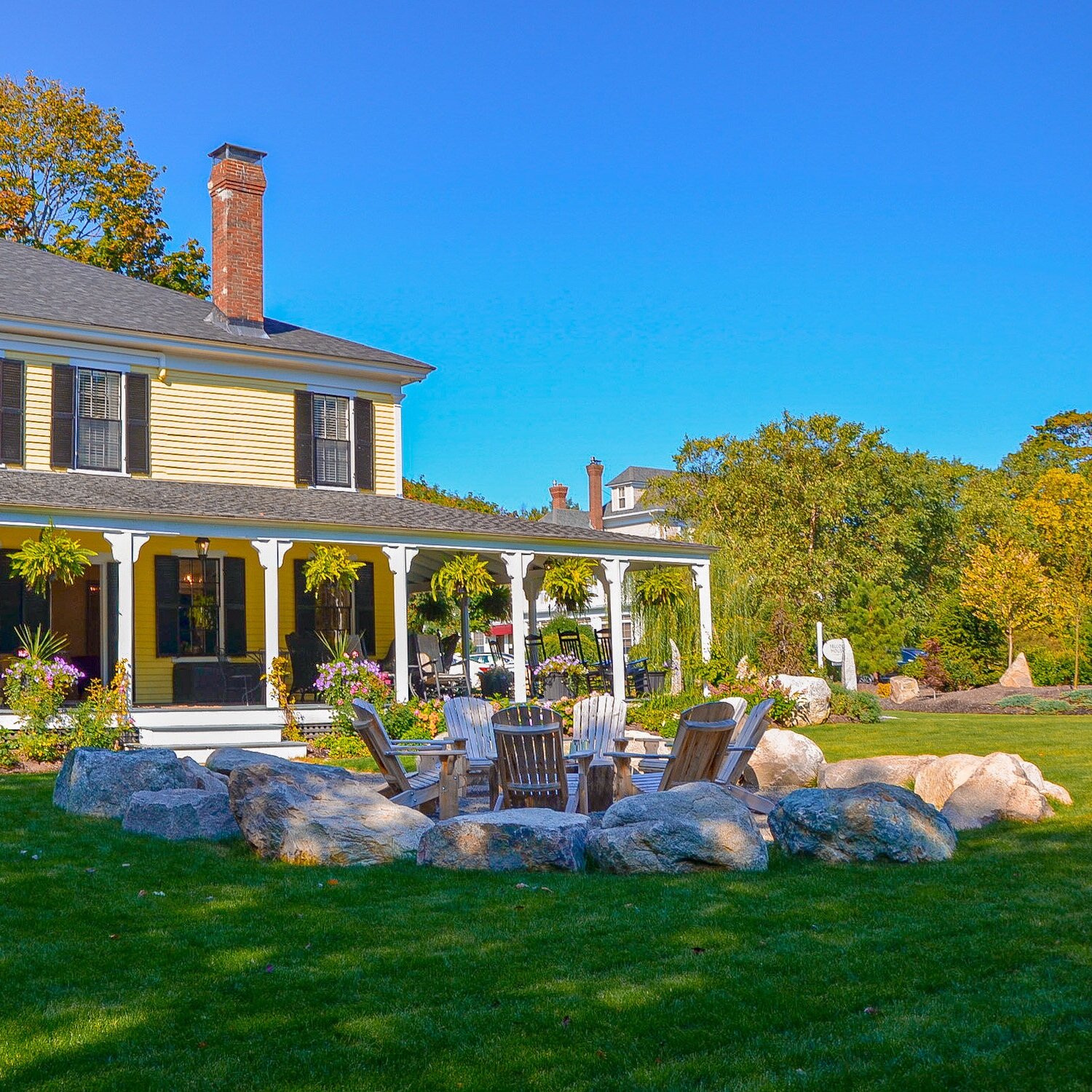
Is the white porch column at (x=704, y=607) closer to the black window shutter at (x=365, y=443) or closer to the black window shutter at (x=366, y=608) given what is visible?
the black window shutter at (x=366, y=608)

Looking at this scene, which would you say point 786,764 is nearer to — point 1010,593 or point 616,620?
point 616,620

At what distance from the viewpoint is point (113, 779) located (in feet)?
29.8

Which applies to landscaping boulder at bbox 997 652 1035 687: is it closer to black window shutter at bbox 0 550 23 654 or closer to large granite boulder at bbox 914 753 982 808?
large granite boulder at bbox 914 753 982 808

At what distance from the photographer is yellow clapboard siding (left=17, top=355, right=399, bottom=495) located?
53.4 ft

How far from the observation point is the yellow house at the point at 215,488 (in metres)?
15.1

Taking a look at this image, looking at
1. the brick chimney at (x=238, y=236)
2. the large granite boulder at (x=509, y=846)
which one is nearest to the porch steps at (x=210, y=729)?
the brick chimney at (x=238, y=236)

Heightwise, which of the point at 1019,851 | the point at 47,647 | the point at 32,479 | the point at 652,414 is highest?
the point at 652,414

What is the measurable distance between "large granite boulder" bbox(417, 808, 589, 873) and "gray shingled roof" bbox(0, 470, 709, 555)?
29.2 feet

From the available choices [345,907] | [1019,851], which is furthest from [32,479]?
[1019,851]

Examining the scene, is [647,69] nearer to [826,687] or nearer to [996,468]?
[826,687]

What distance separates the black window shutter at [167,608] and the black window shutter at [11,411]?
2.43 meters

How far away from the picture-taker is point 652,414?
38.7 metres

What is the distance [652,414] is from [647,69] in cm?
1948

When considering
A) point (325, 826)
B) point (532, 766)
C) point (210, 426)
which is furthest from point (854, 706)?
point (325, 826)
